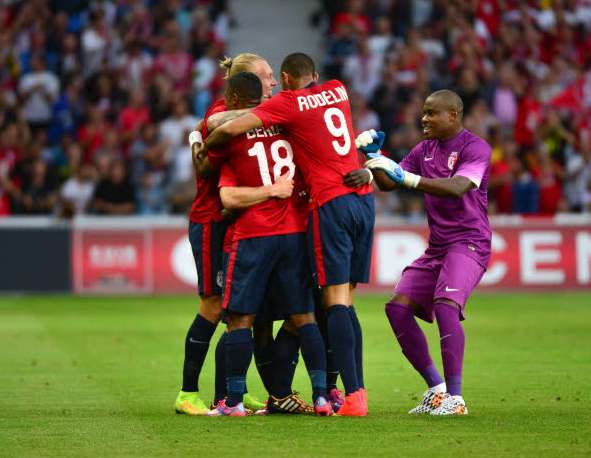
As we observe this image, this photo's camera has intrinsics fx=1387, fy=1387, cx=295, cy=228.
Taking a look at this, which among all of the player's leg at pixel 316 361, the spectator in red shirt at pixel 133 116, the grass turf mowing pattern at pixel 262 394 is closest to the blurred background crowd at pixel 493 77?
the spectator in red shirt at pixel 133 116

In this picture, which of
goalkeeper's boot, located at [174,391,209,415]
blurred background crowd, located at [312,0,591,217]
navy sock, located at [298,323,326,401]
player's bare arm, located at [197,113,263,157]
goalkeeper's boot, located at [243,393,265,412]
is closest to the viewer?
player's bare arm, located at [197,113,263,157]

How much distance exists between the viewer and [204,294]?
942cm

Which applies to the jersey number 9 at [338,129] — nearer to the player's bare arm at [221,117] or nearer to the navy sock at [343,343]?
the player's bare arm at [221,117]

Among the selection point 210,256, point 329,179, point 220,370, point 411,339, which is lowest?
point 220,370

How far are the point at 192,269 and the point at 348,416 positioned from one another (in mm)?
12280

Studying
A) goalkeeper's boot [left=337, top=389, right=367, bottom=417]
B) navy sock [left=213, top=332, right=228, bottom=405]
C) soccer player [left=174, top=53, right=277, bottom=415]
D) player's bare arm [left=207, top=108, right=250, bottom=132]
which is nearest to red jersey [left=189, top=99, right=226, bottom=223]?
soccer player [left=174, top=53, right=277, bottom=415]

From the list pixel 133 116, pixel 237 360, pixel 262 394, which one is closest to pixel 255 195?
pixel 237 360

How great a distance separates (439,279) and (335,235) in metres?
0.81

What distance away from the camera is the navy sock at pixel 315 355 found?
9.00 m

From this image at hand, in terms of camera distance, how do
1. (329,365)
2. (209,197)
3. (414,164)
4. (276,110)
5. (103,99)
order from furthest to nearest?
(103,99) < (414,164) < (329,365) < (209,197) < (276,110)

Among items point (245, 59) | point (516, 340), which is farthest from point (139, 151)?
point (245, 59)

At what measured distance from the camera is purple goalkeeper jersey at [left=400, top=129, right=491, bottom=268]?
9250 mm

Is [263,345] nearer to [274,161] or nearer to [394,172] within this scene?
[274,161]

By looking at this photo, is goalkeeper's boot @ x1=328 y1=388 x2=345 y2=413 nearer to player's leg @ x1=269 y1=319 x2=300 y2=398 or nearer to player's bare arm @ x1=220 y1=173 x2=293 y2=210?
player's leg @ x1=269 y1=319 x2=300 y2=398
